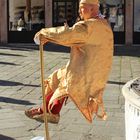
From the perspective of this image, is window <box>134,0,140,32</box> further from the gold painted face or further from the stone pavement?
the gold painted face

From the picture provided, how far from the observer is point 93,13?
18.5 feet

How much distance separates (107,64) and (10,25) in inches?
708

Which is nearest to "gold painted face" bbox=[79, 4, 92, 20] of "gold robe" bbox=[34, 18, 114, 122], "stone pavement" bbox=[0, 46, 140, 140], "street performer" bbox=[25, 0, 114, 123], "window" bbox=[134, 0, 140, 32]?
"street performer" bbox=[25, 0, 114, 123]

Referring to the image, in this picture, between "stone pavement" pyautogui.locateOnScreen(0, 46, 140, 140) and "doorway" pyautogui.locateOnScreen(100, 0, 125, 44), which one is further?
"doorway" pyautogui.locateOnScreen(100, 0, 125, 44)

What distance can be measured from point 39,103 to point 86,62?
12.7 ft

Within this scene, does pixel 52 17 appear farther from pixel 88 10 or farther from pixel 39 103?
pixel 88 10

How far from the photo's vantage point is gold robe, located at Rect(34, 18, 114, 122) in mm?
5418

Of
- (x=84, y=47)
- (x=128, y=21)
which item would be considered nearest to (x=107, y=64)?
(x=84, y=47)


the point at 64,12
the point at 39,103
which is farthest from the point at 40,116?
the point at 64,12

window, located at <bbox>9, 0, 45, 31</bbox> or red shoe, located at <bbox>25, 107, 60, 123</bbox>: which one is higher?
window, located at <bbox>9, 0, 45, 31</bbox>

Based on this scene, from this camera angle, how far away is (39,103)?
365 inches

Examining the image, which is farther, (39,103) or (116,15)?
(116,15)

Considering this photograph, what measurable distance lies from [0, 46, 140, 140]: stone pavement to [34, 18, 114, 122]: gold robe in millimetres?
1493

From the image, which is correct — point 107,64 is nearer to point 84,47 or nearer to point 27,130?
point 84,47
